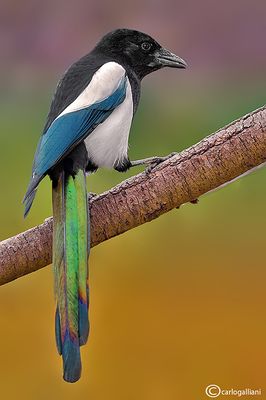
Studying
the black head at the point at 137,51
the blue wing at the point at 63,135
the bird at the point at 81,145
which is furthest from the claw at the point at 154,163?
the black head at the point at 137,51

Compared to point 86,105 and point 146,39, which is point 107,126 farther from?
point 146,39

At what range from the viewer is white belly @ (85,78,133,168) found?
4.05 feet

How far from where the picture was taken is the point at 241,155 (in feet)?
3.80

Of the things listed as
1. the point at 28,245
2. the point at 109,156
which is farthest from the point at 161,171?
the point at 28,245

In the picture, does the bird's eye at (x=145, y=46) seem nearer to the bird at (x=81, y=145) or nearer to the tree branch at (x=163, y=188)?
the bird at (x=81, y=145)

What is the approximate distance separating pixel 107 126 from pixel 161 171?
122mm

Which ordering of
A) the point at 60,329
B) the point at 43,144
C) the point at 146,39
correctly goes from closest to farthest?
the point at 60,329, the point at 43,144, the point at 146,39

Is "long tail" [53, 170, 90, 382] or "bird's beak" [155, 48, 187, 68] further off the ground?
"bird's beak" [155, 48, 187, 68]

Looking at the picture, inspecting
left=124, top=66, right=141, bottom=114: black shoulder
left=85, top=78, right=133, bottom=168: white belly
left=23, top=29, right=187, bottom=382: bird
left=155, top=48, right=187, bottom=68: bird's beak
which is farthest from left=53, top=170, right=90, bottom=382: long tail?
left=155, top=48, right=187, bottom=68: bird's beak

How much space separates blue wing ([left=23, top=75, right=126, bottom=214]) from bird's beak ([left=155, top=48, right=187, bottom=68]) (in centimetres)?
19

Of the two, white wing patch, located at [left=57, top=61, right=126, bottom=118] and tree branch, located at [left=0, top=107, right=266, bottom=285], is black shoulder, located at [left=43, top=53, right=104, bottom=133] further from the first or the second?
tree branch, located at [left=0, top=107, right=266, bottom=285]

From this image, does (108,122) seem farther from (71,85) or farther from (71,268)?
(71,268)

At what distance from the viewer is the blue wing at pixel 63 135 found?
1112 mm

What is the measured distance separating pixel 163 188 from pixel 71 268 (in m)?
0.21
